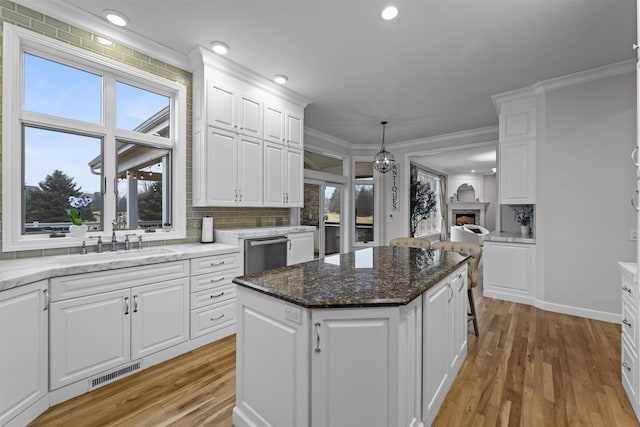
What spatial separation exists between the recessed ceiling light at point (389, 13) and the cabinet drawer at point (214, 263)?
2.60 meters

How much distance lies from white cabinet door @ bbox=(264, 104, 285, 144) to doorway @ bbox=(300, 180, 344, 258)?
182 centimetres

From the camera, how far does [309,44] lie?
2.84 metres

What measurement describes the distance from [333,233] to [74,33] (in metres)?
5.09

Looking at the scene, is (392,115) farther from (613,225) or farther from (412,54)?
(613,225)

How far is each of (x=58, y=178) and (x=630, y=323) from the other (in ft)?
14.7

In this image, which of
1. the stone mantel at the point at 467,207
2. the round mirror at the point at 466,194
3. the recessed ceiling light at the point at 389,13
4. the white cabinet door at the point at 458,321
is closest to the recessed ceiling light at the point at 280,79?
the recessed ceiling light at the point at 389,13

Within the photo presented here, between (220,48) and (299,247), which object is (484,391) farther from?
(220,48)

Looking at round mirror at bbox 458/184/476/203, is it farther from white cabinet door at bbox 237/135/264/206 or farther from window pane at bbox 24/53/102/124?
window pane at bbox 24/53/102/124

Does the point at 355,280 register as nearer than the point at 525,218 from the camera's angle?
Yes

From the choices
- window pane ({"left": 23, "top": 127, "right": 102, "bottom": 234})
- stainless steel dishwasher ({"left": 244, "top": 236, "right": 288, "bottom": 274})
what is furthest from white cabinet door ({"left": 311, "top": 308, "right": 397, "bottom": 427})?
window pane ({"left": 23, "top": 127, "right": 102, "bottom": 234})

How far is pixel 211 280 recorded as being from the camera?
2.80m

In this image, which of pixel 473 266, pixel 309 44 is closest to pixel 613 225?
pixel 473 266

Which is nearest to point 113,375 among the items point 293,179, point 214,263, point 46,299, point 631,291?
point 46,299

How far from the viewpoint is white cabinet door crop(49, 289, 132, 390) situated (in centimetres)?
192
